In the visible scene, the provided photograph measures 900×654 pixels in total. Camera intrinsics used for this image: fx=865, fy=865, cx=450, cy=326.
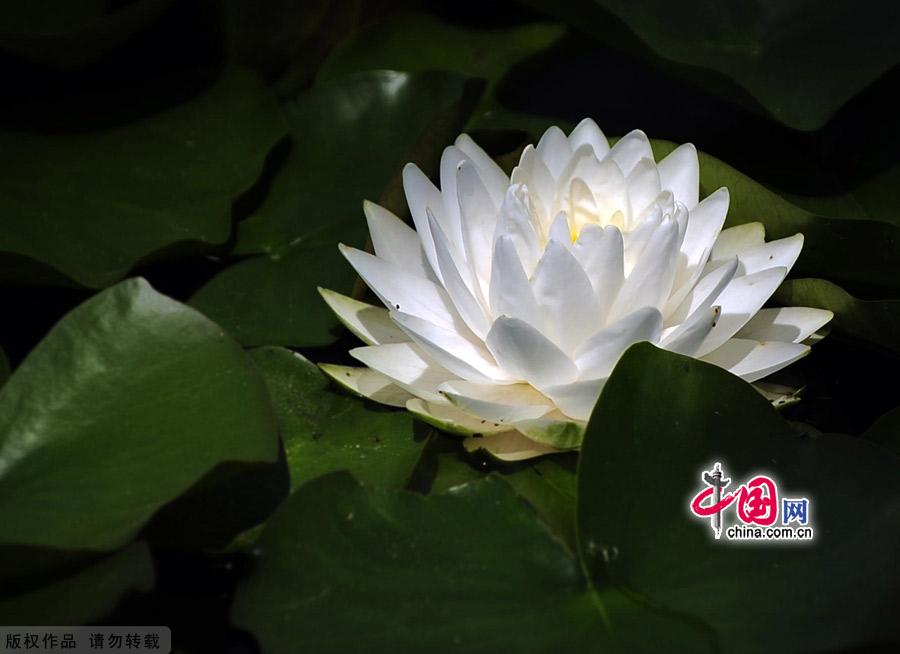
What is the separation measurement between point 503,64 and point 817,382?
2.84ft

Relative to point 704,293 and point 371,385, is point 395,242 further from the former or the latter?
point 704,293

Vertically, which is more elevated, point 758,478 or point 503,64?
point 503,64

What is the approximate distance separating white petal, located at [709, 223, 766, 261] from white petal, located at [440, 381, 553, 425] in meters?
0.34

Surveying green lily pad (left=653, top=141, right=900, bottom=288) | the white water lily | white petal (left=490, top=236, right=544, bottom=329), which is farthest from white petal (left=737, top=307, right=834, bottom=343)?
white petal (left=490, top=236, right=544, bottom=329)

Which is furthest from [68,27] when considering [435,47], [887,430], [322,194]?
[887,430]

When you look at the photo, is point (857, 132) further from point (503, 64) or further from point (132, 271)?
point (132, 271)

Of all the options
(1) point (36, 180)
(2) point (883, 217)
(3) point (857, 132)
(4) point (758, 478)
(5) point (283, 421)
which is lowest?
(5) point (283, 421)

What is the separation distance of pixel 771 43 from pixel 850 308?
0.49 meters

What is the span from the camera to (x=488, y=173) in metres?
1.19

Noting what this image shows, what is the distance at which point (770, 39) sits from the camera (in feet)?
4.61

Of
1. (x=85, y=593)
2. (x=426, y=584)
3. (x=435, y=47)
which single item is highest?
(x=435, y=47)

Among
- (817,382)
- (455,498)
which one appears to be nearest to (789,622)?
(455,498)

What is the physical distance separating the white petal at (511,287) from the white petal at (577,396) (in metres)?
0.08

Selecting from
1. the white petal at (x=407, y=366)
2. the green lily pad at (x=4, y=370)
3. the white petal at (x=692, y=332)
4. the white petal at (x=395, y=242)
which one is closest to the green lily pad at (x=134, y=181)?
the green lily pad at (x=4, y=370)
